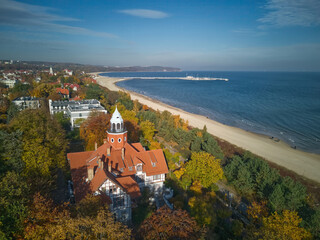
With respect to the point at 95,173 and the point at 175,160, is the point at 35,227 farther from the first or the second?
the point at 175,160

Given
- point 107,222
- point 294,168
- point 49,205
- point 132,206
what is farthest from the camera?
point 294,168

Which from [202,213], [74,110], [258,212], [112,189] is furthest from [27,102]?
[258,212]

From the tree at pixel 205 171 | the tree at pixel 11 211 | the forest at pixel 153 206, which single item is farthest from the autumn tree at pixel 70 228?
the tree at pixel 205 171

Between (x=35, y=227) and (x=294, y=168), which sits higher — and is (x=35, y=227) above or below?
above

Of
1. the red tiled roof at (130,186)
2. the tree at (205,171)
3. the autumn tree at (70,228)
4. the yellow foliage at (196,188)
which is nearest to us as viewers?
the autumn tree at (70,228)

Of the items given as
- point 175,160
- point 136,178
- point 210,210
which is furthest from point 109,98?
point 210,210

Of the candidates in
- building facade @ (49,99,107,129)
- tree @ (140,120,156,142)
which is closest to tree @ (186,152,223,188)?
tree @ (140,120,156,142)

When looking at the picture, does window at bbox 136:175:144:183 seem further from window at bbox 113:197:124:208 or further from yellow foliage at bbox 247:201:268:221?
yellow foliage at bbox 247:201:268:221

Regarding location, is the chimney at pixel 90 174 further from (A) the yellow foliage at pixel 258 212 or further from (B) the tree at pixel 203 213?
(A) the yellow foliage at pixel 258 212

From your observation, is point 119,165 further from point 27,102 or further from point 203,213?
point 27,102
